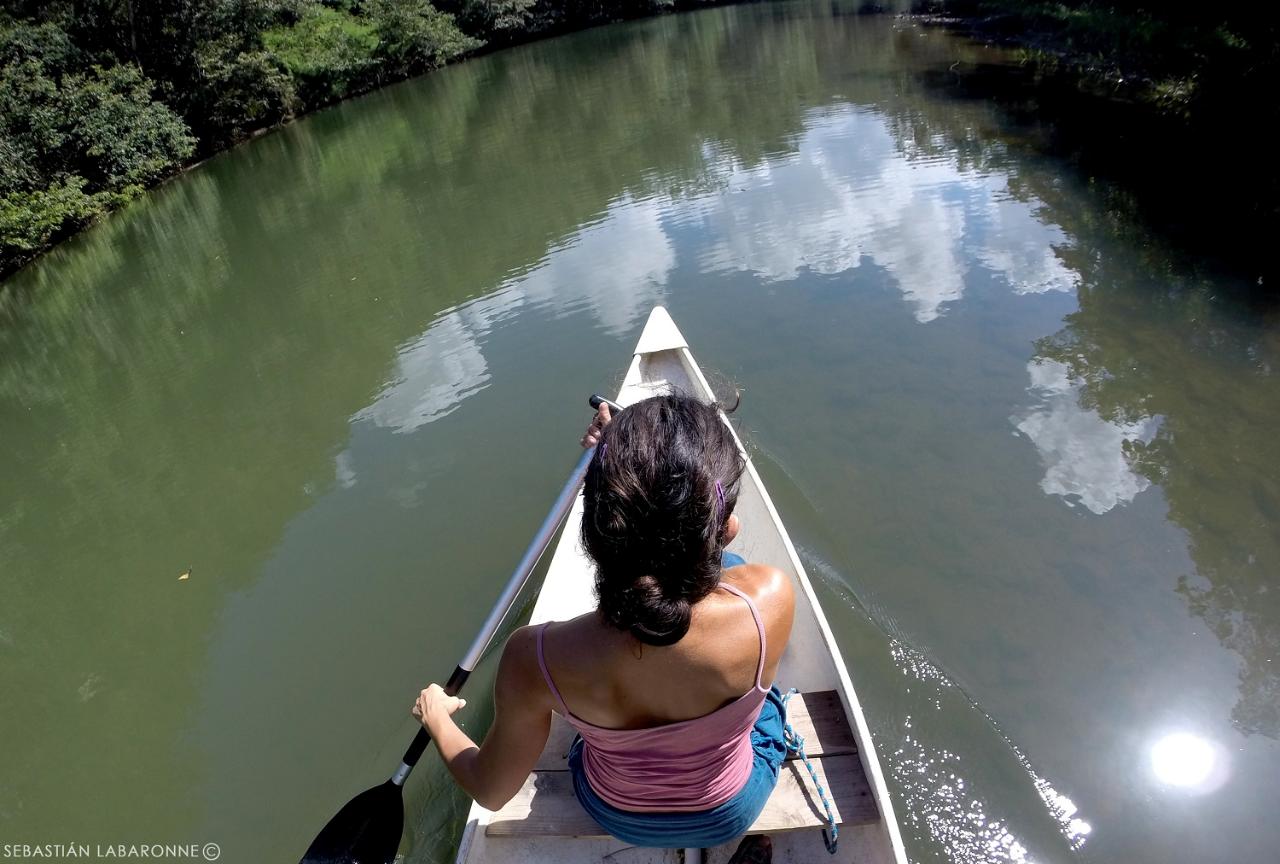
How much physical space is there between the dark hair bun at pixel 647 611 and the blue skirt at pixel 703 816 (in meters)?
0.52

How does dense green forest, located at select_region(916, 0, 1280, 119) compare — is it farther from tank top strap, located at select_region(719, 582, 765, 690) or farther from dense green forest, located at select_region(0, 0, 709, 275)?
dense green forest, located at select_region(0, 0, 709, 275)

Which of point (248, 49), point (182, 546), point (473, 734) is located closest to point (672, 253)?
point (182, 546)

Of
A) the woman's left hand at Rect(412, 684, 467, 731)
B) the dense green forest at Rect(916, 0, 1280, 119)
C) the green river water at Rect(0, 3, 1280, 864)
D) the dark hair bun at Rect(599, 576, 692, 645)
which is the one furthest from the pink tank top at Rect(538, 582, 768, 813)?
the dense green forest at Rect(916, 0, 1280, 119)

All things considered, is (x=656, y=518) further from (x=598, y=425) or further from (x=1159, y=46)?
(x=1159, y=46)

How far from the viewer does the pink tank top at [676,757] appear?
153 cm

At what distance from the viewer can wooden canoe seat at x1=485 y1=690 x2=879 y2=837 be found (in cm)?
201

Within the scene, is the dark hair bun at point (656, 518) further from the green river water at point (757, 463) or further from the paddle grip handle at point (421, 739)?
the green river water at point (757, 463)

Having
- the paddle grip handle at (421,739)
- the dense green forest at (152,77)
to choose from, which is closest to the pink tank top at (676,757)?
the paddle grip handle at (421,739)

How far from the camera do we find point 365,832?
2570 mm

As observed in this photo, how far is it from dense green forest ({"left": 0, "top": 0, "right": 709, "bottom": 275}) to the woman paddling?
1363 cm

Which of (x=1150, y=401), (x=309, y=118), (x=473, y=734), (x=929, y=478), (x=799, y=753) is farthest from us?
(x=309, y=118)

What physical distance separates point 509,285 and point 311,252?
144 inches

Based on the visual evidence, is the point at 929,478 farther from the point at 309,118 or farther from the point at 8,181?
the point at 309,118

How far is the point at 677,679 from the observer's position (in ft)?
4.78
